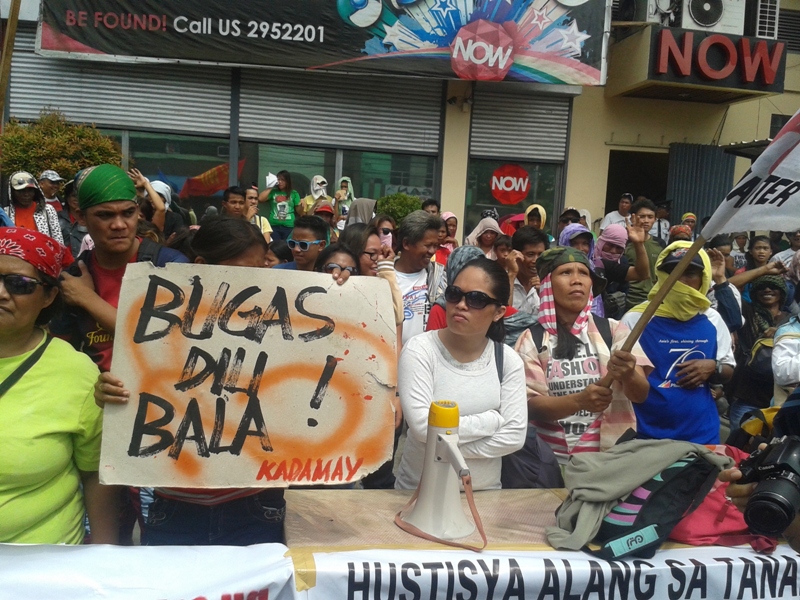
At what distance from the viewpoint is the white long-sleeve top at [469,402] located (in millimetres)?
2521

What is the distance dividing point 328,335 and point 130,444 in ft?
2.04

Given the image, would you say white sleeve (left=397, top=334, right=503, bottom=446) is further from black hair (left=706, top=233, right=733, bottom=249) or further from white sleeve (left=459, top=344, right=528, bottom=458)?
black hair (left=706, top=233, right=733, bottom=249)

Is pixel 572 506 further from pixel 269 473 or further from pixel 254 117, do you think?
pixel 254 117

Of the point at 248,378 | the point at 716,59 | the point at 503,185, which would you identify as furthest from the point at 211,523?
the point at 716,59

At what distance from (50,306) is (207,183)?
10372mm

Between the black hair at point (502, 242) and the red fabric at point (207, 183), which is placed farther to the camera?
the red fabric at point (207, 183)

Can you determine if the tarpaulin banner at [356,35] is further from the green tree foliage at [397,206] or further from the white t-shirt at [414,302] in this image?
the white t-shirt at [414,302]

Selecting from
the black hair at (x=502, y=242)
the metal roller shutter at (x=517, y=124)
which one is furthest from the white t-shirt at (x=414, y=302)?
the metal roller shutter at (x=517, y=124)

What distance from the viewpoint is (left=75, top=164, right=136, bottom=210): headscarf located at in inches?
98.8

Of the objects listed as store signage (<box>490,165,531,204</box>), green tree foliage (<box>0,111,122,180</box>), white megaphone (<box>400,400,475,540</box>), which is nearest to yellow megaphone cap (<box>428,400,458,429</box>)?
white megaphone (<box>400,400,475,540</box>)

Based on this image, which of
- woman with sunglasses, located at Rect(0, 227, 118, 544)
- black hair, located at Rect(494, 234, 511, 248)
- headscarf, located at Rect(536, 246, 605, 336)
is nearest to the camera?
woman with sunglasses, located at Rect(0, 227, 118, 544)

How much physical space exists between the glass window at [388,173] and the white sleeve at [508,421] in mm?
10114

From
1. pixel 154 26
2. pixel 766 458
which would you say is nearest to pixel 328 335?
pixel 766 458

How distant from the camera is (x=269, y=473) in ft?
6.79
